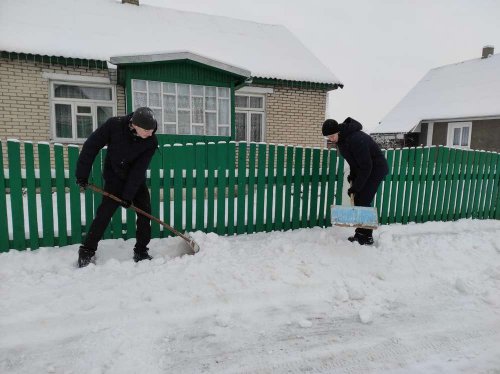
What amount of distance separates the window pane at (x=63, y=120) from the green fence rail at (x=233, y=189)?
13.9 ft

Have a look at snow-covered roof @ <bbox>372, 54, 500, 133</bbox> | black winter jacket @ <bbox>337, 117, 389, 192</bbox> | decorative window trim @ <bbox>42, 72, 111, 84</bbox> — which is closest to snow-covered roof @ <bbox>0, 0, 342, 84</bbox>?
decorative window trim @ <bbox>42, 72, 111, 84</bbox>

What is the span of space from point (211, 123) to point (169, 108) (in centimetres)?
114

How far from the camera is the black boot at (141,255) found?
3516 mm

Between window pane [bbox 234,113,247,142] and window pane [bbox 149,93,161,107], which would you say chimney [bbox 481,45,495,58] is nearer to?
window pane [bbox 234,113,247,142]

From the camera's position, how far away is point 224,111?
856 centimetres

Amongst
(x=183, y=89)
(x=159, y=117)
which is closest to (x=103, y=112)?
(x=159, y=117)

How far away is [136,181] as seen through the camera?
3.29m

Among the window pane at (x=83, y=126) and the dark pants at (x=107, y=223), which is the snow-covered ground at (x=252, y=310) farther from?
the window pane at (x=83, y=126)

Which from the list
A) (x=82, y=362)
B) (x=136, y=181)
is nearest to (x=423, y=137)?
(x=136, y=181)

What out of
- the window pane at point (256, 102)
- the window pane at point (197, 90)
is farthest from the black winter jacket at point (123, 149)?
the window pane at point (256, 102)

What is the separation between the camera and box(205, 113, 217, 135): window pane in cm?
850

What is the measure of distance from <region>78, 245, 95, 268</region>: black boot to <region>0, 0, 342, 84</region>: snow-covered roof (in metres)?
5.13

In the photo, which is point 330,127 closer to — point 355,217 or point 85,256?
point 355,217

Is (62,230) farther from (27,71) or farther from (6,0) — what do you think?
(6,0)
